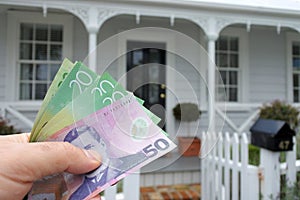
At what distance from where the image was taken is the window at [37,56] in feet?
16.7

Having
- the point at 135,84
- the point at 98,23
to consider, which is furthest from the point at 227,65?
the point at 135,84

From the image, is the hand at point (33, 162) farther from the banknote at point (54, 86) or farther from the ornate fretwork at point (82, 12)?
the ornate fretwork at point (82, 12)

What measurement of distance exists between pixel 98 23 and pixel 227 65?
3256mm

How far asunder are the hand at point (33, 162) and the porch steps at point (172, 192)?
2512 mm

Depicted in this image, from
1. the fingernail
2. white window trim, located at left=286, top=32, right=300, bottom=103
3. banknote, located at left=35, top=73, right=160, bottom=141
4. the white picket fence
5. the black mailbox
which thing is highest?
white window trim, located at left=286, top=32, right=300, bottom=103

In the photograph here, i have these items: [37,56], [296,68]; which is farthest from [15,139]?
[296,68]

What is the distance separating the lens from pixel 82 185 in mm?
671

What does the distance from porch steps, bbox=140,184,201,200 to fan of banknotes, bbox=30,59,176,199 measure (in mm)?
2533

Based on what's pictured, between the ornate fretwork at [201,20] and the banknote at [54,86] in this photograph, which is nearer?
the banknote at [54,86]

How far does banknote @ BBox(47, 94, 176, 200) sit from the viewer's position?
62 centimetres

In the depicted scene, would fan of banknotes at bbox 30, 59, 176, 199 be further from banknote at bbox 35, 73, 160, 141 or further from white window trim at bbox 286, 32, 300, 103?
white window trim at bbox 286, 32, 300, 103

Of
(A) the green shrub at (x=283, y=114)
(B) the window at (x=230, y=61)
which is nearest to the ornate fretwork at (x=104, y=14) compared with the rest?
(B) the window at (x=230, y=61)

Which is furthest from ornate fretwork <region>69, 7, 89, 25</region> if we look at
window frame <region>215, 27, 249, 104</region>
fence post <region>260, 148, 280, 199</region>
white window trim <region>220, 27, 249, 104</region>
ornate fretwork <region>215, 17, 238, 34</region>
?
fence post <region>260, 148, 280, 199</region>

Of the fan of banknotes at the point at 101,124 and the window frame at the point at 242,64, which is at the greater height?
the window frame at the point at 242,64
